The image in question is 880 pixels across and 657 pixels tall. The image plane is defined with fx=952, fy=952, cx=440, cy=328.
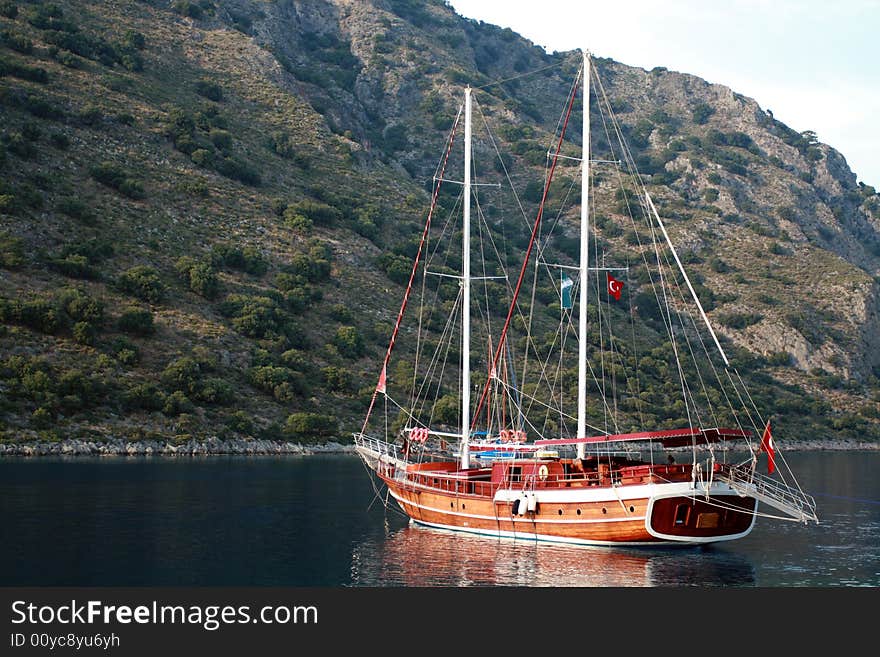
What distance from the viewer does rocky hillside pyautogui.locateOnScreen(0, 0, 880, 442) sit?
86.1 meters

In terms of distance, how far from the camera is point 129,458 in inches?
2950

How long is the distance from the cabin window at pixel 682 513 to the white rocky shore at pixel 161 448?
5079 centimetres

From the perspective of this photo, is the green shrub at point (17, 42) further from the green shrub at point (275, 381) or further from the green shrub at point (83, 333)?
the green shrub at point (275, 381)

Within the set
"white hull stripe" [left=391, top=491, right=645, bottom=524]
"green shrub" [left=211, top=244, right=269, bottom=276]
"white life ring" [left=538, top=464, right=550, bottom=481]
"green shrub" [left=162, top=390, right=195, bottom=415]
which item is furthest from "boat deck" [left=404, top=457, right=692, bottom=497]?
"green shrub" [left=211, top=244, right=269, bottom=276]

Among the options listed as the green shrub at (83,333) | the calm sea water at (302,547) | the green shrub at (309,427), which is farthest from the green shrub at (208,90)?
the calm sea water at (302,547)

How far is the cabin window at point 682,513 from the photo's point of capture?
39.7 m

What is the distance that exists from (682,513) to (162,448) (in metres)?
51.5

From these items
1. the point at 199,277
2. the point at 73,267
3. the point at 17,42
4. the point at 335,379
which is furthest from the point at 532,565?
the point at 17,42

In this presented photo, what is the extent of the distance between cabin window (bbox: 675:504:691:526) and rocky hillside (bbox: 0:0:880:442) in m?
51.8

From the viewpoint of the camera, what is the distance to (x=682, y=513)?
131 ft

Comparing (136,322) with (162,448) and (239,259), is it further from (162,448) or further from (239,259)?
(239,259)

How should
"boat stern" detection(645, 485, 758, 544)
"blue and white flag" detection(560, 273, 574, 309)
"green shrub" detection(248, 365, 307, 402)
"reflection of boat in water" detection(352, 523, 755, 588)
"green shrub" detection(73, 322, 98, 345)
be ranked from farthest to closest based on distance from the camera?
"green shrub" detection(248, 365, 307, 402) < "green shrub" detection(73, 322, 98, 345) < "blue and white flag" detection(560, 273, 574, 309) < "boat stern" detection(645, 485, 758, 544) < "reflection of boat in water" detection(352, 523, 755, 588)

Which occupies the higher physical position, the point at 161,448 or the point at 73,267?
the point at 73,267

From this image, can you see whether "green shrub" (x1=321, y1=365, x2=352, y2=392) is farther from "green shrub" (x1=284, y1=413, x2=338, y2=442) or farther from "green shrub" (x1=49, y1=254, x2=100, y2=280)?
"green shrub" (x1=49, y1=254, x2=100, y2=280)
